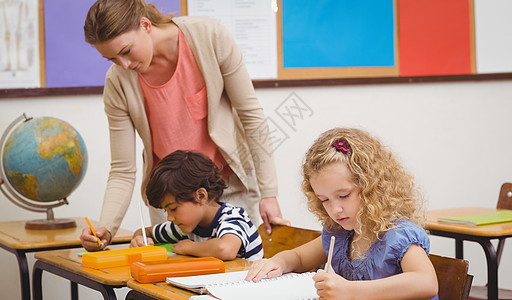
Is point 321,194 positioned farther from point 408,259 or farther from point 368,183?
point 408,259

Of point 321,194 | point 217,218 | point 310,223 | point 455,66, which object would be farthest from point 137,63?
point 455,66

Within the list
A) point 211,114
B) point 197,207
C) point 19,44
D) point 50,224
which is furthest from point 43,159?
point 197,207

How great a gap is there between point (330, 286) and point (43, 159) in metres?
1.82

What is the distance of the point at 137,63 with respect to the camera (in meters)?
2.00

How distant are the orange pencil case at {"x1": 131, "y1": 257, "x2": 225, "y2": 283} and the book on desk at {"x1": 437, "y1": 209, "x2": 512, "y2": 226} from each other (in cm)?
125

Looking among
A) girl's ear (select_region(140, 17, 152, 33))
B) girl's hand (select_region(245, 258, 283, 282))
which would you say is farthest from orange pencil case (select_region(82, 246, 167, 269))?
girl's ear (select_region(140, 17, 152, 33))

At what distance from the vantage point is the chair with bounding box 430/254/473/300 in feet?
4.58

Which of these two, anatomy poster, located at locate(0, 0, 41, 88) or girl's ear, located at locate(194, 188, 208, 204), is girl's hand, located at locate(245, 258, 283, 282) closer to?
girl's ear, located at locate(194, 188, 208, 204)

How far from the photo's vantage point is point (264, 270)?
152 centimetres

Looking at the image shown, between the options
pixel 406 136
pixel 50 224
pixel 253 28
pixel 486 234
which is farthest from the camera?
pixel 406 136

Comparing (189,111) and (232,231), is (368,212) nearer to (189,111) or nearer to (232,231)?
(232,231)

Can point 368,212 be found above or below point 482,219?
above

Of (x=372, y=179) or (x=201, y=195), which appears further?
(x=201, y=195)

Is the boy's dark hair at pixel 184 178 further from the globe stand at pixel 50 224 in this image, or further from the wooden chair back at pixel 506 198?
the wooden chair back at pixel 506 198
